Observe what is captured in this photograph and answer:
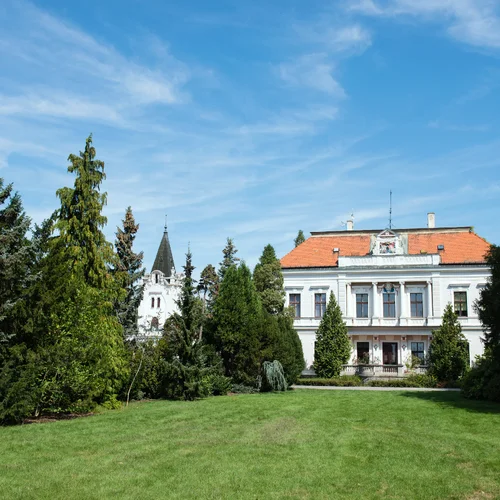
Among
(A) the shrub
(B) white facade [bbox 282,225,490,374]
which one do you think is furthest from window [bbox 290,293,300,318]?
(A) the shrub

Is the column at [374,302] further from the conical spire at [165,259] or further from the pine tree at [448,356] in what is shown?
the conical spire at [165,259]

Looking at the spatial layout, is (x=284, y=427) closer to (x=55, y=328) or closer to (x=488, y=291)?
(x=55, y=328)

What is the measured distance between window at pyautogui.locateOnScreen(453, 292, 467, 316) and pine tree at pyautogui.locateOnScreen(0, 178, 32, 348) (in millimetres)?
32471

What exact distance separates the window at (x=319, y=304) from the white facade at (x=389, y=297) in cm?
8

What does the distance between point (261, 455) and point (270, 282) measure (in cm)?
2941

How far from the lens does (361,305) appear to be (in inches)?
1674

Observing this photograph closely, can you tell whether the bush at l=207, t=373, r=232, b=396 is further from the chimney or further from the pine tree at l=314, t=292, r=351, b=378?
the chimney

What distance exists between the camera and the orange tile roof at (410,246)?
42031mm

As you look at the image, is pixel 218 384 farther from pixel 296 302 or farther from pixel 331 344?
pixel 296 302

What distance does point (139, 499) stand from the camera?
28.2 feet

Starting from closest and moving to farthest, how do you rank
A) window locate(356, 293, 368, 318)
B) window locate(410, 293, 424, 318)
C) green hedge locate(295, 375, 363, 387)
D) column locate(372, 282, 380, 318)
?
green hedge locate(295, 375, 363, 387) < window locate(410, 293, 424, 318) < column locate(372, 282, 380, 318) < window locate(356, 293, 368, 318)

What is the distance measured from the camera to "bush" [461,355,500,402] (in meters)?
20.1

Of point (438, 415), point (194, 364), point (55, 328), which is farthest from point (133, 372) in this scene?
point (438, 415)

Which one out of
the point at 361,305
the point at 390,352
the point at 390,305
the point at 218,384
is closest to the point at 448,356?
the point at 390,352
